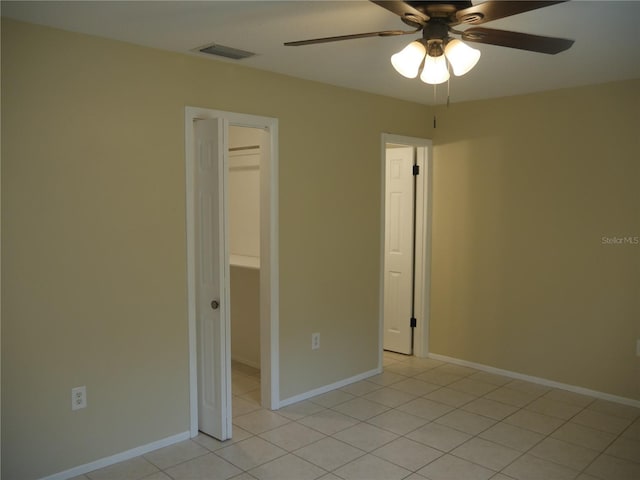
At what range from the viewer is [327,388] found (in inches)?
169

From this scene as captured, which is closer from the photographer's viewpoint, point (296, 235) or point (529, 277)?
point (296, 235)

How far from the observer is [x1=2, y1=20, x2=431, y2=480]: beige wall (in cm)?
271

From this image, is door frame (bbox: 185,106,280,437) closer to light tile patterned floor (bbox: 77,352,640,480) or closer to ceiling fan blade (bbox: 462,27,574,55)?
light tile patterned floor (bbox: 77,352,640,480)

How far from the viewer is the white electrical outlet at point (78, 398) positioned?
2918 millimetres

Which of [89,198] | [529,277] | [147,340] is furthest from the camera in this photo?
[529,277]

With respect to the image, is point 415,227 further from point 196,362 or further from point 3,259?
point 3,259

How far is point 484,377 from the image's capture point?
15.2ft

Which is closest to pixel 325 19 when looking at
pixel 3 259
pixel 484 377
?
pixel 3 259

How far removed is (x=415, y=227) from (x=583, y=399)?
6.51 ft

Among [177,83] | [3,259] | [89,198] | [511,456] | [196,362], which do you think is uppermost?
[177,83]

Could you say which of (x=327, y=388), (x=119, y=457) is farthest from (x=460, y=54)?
(x=327, y=388)

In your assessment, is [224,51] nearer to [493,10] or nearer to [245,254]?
[493,10]

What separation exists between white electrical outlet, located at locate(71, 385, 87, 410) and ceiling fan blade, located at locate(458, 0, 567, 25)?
2.59m

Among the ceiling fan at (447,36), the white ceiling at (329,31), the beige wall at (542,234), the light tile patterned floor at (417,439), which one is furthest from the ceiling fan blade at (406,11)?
the beige wall at (542,234)
